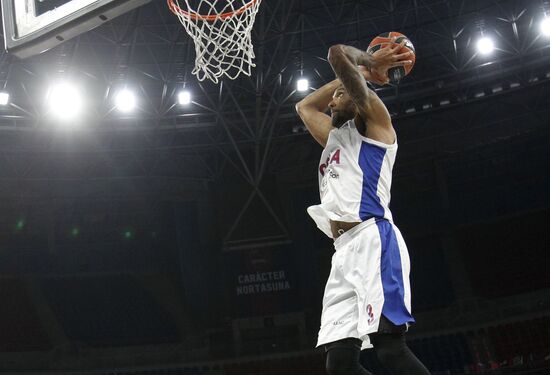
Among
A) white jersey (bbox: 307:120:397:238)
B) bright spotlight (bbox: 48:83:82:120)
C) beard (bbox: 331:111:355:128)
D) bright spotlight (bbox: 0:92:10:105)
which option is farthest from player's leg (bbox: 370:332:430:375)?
bright spotlight (bbox: 0:92:10:105)

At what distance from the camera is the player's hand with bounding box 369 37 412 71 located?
12.1 ft

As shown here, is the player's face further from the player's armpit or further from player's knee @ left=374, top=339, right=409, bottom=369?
player's knee @ left=374, top=339, right=409, bottom=369

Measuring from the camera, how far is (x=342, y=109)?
3.80 metres

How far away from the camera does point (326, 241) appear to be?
66.8ft

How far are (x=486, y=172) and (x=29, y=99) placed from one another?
509 inches

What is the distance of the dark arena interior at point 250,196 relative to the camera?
54.1 ft

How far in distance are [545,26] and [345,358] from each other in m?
14.9

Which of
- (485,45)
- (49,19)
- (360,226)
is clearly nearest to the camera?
(360,226)

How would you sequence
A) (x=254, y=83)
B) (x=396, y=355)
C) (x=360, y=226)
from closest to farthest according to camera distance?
(x=396, y=355), (x=360, y=226), (x=254, y=83)

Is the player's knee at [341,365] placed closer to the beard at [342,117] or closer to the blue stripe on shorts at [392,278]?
the blue stripe on shorts at [392,278]

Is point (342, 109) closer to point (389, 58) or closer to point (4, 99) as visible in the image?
point (389, 58)

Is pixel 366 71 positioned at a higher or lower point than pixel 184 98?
lower

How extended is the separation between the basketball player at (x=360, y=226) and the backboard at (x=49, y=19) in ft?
5.17

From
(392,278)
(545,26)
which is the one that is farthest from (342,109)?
(545,26)
